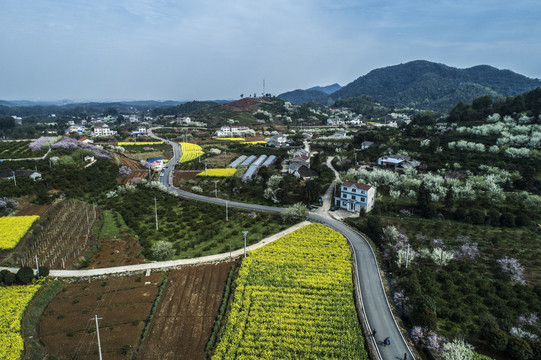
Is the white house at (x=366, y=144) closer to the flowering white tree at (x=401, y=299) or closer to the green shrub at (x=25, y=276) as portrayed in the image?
the flowering white tree at (x=401, y=299)

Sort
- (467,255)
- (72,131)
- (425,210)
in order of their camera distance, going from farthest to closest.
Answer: (72,131)
(425,210)
(467,255)

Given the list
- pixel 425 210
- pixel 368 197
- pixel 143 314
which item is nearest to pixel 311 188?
pixel 368 197

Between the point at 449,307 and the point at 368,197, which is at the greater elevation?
the point at 368,197

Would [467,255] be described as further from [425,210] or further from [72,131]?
[72,131]

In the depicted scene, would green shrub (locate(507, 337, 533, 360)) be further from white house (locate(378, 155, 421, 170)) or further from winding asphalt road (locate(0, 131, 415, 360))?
white house (locate(378, 155, 421, 170))

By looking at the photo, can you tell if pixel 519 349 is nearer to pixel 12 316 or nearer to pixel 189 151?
pixel 12 316

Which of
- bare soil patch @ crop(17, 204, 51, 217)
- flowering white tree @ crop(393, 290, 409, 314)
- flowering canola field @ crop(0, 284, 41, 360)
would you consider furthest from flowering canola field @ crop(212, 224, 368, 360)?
bare soil patch @ crop(17, 204, 51, 217)
